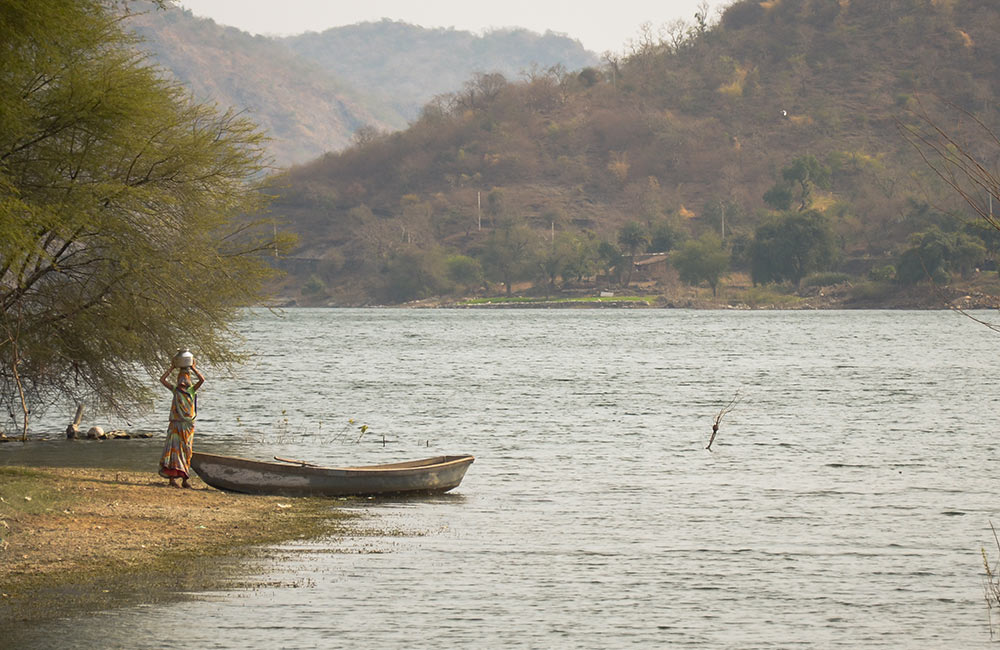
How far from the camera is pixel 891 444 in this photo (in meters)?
34.3

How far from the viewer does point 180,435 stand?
772 inches

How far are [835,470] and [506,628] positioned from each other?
16.7 meters

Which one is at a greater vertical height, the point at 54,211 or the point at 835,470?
the point at 54,211

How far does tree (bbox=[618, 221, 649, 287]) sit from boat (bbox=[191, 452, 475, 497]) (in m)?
154

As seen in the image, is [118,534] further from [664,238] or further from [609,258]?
[664,238]

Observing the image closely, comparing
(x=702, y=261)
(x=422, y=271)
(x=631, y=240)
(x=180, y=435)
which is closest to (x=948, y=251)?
(x=702, y=261)

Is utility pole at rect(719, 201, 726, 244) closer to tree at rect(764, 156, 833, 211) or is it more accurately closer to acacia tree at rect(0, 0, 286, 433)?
tree at rect(764, 156, 833, 211)

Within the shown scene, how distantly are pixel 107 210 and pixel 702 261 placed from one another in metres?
149

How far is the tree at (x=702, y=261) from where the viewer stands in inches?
6540

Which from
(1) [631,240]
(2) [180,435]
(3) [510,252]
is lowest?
(2) [180,435]

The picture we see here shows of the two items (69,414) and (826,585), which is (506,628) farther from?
(69,414)

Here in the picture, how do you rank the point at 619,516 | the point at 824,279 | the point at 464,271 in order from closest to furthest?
the point at 619,516 < the point at 824,279 < the point at 464,271

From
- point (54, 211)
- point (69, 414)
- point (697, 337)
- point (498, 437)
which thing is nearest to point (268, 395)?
point (69, 414)

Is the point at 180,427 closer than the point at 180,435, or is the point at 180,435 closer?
the point at 180,427
